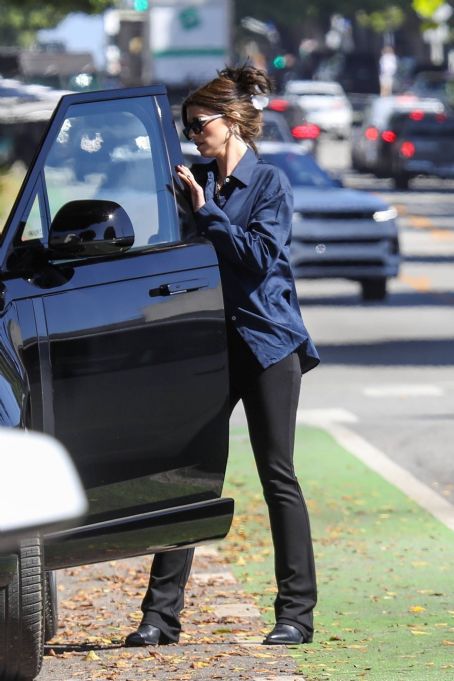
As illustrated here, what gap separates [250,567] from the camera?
8125 millimetres

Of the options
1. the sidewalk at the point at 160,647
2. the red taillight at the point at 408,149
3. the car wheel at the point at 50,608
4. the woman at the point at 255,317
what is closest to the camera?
the sidewalk at the point at 160,647

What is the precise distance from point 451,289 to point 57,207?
16992 mm

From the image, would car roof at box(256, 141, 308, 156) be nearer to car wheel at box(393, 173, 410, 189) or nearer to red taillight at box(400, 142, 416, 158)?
red taillight at box(400, 142, 416, 158)

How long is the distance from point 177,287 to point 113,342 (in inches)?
11.5

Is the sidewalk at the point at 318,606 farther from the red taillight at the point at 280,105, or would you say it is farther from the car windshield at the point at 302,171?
the red taillight at the point at 280,105

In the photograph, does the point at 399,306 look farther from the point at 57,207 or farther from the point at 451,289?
the point at 57,207

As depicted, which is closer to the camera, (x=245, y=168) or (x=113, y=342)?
(x=113, y=342)

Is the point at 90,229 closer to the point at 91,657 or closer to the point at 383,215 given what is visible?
the point at 91,657

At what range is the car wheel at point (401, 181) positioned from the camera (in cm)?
4119

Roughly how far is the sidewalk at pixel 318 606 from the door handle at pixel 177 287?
1162 mm

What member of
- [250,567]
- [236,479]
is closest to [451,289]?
[236,479]

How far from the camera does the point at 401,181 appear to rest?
41.5 m

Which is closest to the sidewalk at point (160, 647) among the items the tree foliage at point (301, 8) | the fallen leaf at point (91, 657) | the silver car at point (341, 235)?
the fallen leaf at point (91, 657)

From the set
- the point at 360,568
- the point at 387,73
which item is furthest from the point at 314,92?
the point at 360,568
